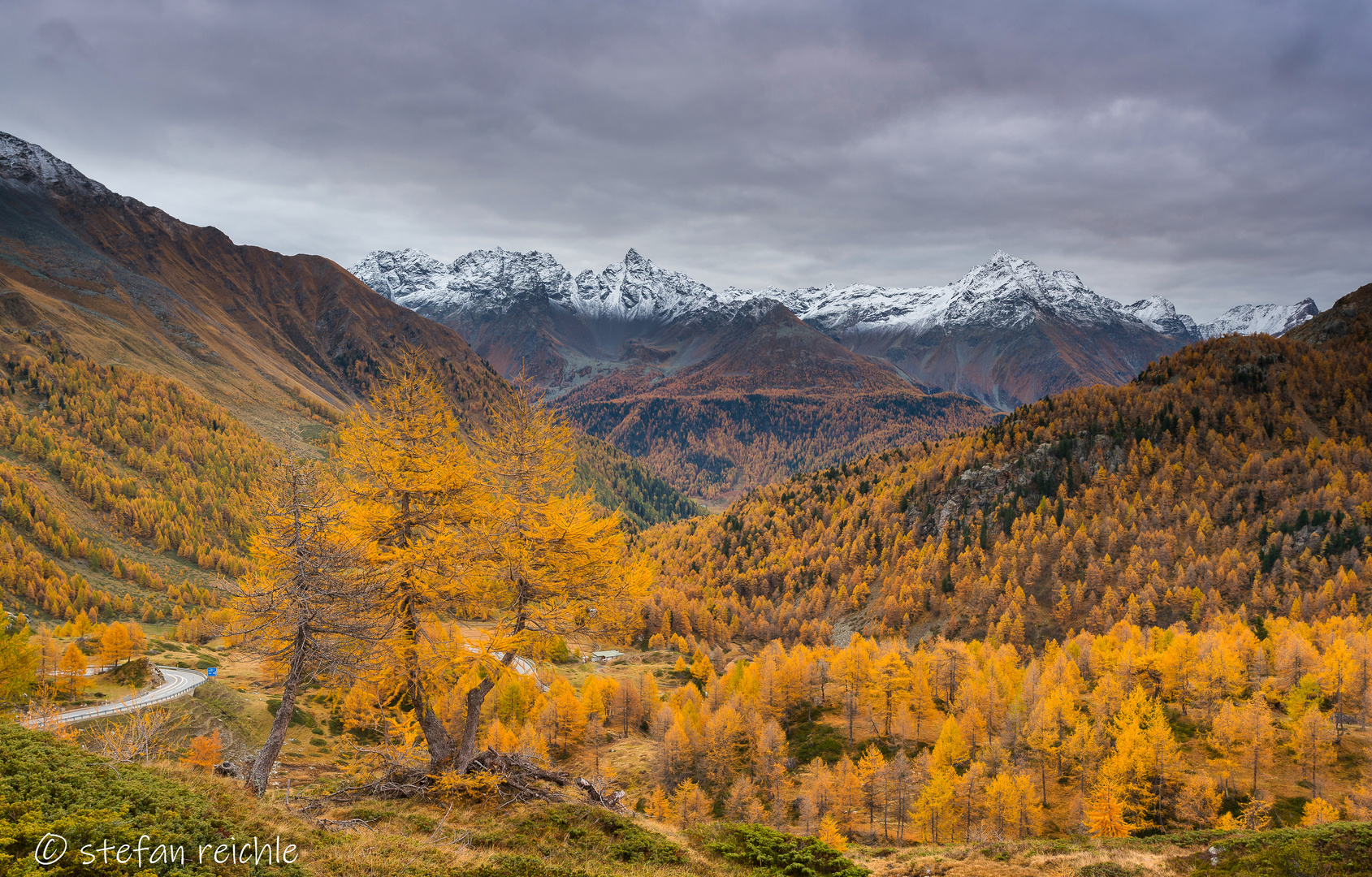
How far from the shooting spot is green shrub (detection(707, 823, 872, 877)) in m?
20.2

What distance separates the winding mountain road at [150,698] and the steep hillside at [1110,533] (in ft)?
322

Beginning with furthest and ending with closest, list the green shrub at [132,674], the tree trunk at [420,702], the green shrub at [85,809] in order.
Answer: the green shrub at [132,674] → the tree trunk at [420,702] → the green shrub at [85,809]

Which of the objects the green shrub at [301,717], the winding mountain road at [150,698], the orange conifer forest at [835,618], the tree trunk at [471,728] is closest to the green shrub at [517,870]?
the orange conifer forest at [835,618]

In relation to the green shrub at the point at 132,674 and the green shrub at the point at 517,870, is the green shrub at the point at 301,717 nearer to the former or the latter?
the green shrub at the point at 132,674

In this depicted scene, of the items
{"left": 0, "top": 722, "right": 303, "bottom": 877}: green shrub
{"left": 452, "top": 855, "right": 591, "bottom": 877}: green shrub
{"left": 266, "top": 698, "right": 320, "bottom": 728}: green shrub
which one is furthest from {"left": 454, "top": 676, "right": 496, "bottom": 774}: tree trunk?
{"left": 266, "top": 698, "right": 320, "bottom": 728}: green shrub

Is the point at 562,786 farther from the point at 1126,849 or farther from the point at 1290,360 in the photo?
the point at 1290,360

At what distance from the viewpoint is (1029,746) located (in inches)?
2852

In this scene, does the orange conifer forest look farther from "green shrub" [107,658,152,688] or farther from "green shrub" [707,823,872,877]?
"green shrub" [107,658,152,688]

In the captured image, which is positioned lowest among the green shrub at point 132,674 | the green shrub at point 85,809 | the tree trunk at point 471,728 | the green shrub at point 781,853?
the green shrub at point 132,674

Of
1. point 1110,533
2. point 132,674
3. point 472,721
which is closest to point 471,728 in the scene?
point 472,721

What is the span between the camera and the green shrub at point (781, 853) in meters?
20.2

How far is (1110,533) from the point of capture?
502ft

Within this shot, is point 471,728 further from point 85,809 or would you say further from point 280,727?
point 85,809

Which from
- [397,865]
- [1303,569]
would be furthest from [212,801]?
[1303,569]
